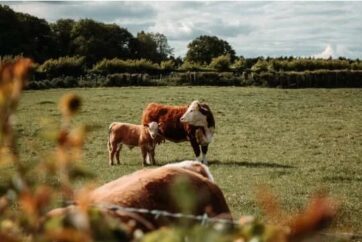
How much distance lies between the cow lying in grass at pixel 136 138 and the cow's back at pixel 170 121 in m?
0.25

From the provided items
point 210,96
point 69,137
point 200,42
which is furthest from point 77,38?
point 69,137

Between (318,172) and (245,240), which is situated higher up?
(245,240)

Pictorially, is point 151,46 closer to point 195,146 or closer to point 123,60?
point 123,60

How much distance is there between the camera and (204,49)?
108812 mm

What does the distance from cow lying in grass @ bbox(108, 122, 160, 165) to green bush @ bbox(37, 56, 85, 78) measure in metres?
40.9

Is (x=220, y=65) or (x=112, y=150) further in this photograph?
(x=220, y=65)

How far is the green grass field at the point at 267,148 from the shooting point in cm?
1051

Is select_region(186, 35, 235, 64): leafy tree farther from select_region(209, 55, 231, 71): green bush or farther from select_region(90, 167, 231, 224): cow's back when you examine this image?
select_region(90, 167, 231, 224): cow's back

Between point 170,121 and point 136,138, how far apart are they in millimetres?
1079

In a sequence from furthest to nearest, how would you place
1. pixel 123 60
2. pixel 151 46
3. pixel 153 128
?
pixel 151 46, pixel 123 60, pixel 153 128

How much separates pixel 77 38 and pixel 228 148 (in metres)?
75.2

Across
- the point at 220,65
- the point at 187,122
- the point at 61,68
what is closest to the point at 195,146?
the point at 187,122

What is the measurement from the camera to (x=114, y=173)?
1295cm

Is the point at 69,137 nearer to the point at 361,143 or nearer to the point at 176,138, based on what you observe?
the point at 176,138
